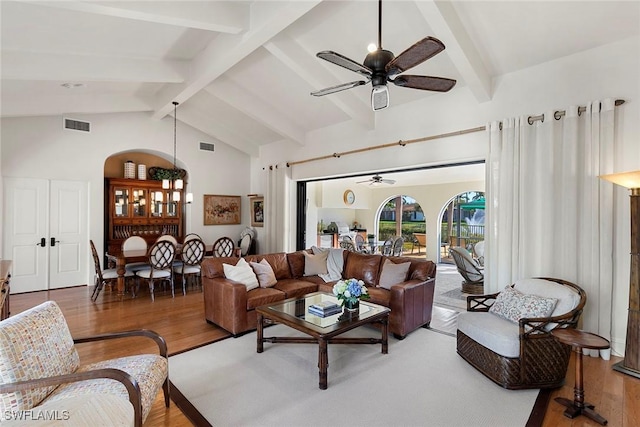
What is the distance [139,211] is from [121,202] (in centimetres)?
40

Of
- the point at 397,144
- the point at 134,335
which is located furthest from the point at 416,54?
the point at 397,144

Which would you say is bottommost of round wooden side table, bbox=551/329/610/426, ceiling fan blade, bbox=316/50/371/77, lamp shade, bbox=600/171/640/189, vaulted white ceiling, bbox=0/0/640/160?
round wooden side table, bbox=551/329/610/426

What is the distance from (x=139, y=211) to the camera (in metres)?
7.26

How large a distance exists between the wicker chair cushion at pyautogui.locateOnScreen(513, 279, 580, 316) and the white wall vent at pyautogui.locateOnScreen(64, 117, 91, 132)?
7592 mm

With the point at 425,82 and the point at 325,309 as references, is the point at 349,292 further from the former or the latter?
the point at 425,82

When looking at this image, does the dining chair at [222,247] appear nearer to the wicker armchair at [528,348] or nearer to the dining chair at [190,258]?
the dining chair at [190,258]

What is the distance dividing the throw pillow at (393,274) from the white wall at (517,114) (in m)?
1.73

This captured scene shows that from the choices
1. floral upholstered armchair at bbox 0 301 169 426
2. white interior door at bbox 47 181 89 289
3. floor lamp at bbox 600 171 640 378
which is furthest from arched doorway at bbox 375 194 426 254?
floral upholstered armchair at bbox 0 301 169 426

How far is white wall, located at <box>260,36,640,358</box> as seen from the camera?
3352 millimetres

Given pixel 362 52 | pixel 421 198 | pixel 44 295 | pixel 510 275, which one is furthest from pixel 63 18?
pixel 421 198

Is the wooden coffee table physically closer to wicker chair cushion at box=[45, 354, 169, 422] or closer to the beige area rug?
the beige area rug

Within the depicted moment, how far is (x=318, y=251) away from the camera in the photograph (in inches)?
212

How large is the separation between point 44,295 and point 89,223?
4.80ft

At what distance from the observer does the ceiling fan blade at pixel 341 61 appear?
2415 mm
